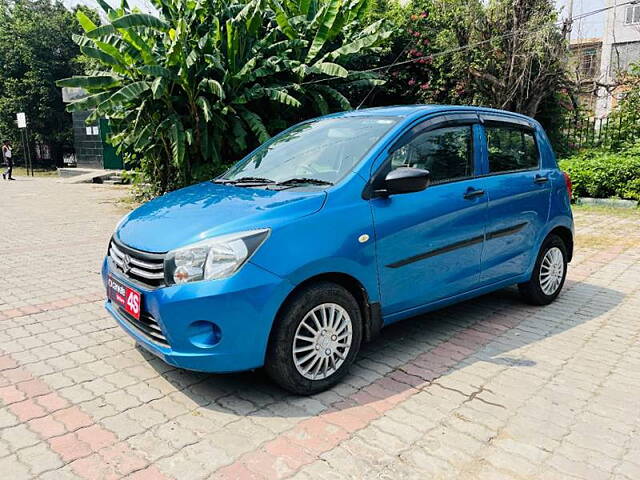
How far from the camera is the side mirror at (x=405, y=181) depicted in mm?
Answer: 3527

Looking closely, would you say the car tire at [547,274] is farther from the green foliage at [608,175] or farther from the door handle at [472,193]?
the green foliage at [608,175]

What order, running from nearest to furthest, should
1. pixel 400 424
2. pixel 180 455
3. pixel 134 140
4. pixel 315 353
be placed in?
pixel 180 455 → pixel 400 424 → pixel 315 353 → pixel 134 140

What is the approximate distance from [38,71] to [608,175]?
1171 inches

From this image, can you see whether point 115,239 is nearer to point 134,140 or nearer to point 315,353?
point 315,353

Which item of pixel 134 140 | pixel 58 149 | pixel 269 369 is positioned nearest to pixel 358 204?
pixel 269 369

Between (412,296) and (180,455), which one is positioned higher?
(412,296)

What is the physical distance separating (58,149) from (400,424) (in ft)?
110

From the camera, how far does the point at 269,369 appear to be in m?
3.22

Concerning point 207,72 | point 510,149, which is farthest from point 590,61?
point 510,149

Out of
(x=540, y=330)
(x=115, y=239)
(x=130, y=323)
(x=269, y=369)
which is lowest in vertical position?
(x=540, y=330)

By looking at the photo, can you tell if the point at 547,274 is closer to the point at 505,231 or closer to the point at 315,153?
the point at 505,231

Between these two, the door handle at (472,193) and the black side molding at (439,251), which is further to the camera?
the door handle at (472,193)

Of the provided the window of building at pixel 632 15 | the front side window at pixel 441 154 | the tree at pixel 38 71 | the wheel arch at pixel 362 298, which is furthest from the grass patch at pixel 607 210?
the tree at pixel 38 71

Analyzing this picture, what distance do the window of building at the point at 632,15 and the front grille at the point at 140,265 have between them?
34582 mm
